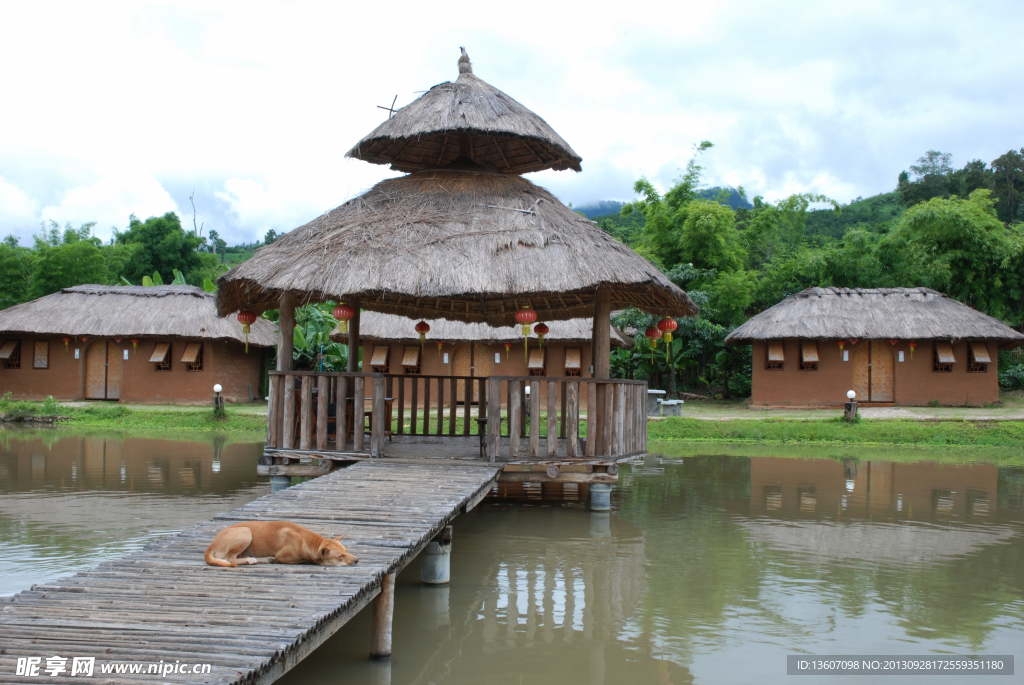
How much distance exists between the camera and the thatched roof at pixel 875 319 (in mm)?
18734

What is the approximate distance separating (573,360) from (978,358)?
1014cm

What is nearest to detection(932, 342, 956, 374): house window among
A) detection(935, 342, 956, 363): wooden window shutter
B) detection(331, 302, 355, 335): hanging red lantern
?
detection(935, 342, 956, 363): wooden window shutter

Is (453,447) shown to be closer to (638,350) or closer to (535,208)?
(535,208)

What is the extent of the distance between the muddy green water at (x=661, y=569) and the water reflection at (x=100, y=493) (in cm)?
4

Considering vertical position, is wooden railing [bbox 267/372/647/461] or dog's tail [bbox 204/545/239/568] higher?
wooden railing [bbox 267/372/647/461]

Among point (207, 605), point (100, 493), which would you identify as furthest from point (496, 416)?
point (100, 493)

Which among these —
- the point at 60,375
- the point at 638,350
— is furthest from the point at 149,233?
the point at 638,350

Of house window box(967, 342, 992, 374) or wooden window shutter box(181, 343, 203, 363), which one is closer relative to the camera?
house window box(967, 342, 992, 374)

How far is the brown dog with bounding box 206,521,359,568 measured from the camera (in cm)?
407

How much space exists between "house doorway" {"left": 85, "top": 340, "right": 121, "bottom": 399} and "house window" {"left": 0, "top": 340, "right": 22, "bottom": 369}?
1.81 metres

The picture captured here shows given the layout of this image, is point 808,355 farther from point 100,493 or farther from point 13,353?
point 13,353

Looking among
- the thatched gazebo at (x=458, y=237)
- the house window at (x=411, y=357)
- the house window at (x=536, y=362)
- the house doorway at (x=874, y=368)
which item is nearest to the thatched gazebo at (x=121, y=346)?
the house window at (x=411, y=357)

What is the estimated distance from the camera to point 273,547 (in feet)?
13.7

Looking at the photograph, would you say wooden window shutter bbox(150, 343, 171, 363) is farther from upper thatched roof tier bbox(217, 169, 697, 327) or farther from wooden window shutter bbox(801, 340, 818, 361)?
wooden window shutter bbox(801, 340, 818, 361)
